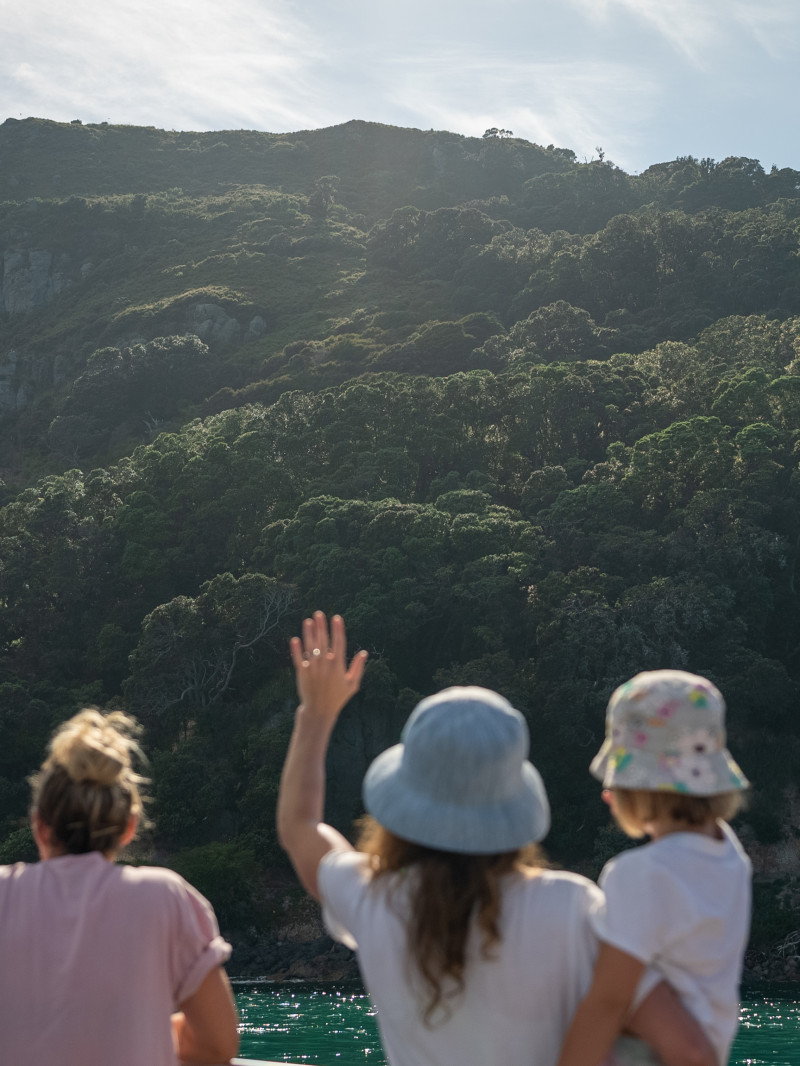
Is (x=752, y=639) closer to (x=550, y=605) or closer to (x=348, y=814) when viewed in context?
(x=550, y=605)

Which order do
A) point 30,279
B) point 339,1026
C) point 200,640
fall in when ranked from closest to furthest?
point 339,1026 → point 200,640 → point 30,279

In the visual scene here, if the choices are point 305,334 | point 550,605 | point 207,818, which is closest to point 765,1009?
point 550,605

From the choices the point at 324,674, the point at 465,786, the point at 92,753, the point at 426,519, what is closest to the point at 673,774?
the point at 465,786

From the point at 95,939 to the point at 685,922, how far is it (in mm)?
1108

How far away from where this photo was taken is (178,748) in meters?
27.9

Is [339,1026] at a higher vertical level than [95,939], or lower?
lower

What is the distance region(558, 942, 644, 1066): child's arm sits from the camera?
1845 millimetres

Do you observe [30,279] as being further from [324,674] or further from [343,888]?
[343,888]

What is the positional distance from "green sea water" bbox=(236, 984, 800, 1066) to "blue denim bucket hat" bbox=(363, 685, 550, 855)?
14.7 metres

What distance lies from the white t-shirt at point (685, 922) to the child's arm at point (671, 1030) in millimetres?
16

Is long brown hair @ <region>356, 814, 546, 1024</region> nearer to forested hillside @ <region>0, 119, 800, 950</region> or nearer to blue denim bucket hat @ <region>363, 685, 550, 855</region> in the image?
blue denim bucket hat @ <region>363, 685, 550, 855</region>

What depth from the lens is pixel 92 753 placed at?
85.3 inches

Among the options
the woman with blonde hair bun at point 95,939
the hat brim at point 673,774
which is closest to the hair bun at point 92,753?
the woman with blonde hair bun at point 95,939

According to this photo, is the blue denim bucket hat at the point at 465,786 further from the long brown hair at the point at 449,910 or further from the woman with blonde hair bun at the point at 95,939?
the woman with blonde hair bun at the point at 95,939
